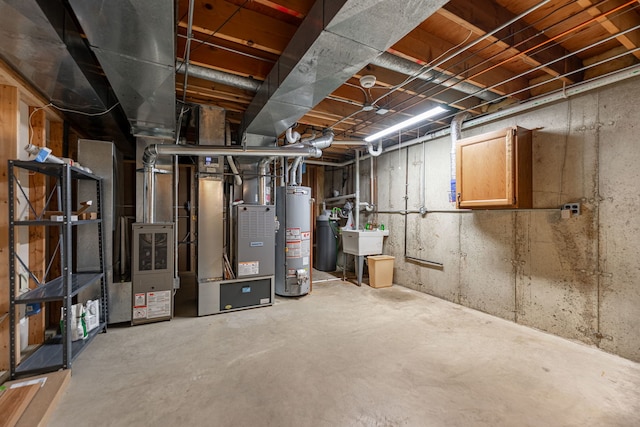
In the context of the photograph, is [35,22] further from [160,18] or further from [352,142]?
[352,142]

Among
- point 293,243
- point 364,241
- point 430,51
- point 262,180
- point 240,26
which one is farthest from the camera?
point 364,241

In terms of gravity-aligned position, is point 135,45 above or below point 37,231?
above

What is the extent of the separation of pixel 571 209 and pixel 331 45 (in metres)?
2.70

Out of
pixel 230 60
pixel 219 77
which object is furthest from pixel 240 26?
pixel 219 77

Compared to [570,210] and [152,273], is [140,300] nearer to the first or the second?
[152,273]

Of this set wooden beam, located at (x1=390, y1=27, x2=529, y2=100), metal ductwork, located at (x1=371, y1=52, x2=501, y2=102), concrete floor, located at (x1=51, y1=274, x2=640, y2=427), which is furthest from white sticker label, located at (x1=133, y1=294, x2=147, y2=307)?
wooden beam, located at (x1=390, y1=27, x2=529, y2=100)

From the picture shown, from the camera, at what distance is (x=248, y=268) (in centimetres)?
347

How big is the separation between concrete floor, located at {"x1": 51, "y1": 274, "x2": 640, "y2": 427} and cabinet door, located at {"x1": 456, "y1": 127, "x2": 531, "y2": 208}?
1389mm

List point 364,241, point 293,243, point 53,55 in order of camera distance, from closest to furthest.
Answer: point 53,55, point 293,243, point 364,241

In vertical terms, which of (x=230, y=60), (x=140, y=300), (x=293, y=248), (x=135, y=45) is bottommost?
(x=140, y=300)

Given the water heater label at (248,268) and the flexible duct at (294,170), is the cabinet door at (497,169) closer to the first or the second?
the flexible duct at (294,170)

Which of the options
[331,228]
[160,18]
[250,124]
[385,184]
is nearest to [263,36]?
[160,18]

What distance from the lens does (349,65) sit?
1911mm

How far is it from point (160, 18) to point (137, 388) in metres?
2.30
